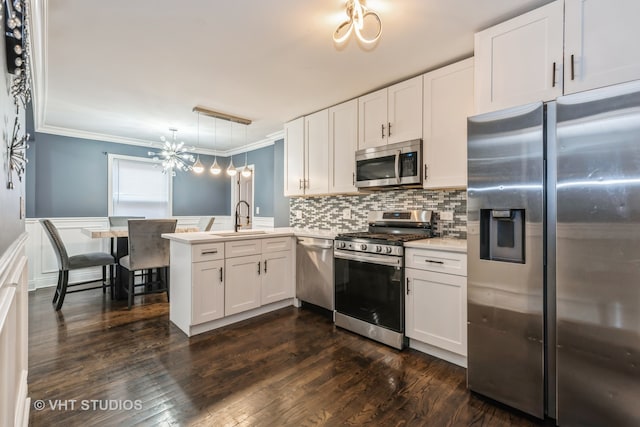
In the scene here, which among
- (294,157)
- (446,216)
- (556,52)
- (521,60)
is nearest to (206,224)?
(294,157)

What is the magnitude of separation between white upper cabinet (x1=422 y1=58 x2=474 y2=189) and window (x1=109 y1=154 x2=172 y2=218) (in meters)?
4.75

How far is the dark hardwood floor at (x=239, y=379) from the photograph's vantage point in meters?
1.70

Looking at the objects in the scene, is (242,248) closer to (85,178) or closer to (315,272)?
(315,272)

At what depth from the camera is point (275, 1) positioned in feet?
5.96

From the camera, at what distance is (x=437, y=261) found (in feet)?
7.51

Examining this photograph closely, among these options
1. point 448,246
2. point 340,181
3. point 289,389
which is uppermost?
point 340,181

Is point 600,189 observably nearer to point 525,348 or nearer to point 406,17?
point 525,348

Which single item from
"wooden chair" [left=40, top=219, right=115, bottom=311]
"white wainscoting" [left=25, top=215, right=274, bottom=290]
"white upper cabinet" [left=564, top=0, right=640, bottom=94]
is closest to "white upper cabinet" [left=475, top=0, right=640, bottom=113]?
"white upper cabinet" [left=564, top=0, right=640, bottom=94]

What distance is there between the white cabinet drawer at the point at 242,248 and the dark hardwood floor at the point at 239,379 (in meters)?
0.73

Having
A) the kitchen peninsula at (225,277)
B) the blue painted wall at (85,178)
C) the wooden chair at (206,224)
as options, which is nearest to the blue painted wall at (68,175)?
the blue painted wall at (85,178)

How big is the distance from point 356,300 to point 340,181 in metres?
1.34

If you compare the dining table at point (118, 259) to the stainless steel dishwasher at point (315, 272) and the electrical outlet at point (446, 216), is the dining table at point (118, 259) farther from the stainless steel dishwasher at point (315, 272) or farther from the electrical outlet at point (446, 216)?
the electrical outlet at point (446, 216)

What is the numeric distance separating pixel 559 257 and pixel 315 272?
220 centimetres

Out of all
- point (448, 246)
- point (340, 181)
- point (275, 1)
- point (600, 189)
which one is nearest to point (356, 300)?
point (448, 246)
